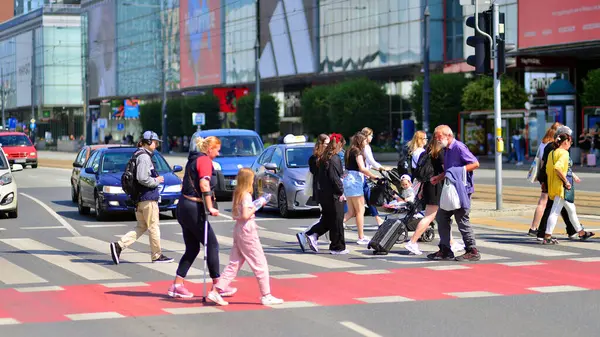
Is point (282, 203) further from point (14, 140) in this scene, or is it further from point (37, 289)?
point (14, 140)

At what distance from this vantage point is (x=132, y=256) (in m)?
15.4

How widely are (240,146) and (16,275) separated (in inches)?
634

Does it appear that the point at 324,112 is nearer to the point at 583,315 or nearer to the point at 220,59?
the point at 220,59

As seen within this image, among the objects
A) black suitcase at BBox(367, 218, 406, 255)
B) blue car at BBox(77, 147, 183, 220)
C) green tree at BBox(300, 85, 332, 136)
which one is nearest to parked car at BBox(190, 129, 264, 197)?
blue car at BBox(77, 147, 183, 220)

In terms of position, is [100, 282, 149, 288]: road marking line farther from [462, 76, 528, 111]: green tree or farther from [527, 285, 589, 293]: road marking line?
[462, 76, 528, 111]: green tree

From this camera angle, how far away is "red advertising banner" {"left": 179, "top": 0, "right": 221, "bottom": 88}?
9481cm

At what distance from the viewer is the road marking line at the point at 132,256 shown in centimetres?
1380

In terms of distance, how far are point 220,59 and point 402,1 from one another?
92.5 feet

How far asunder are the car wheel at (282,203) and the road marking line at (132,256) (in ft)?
15.8

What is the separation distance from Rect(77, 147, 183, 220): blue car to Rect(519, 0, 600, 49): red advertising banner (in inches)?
1307

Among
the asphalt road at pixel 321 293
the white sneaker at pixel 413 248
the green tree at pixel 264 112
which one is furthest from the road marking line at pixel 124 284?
the green tree at pixel 264 112

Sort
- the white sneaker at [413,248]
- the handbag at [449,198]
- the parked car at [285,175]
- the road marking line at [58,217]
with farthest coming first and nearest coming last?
the parked car at [285,175], the road marking line at [58,217], the white sneaker at [413,248], the handbag at [449,198]

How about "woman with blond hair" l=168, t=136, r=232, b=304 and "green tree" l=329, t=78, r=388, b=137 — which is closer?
"woman with blond hair" l=168, t=136, r=232, b=304

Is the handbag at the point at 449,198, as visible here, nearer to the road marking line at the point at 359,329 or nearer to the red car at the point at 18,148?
the road marking line at the point at 359,329
